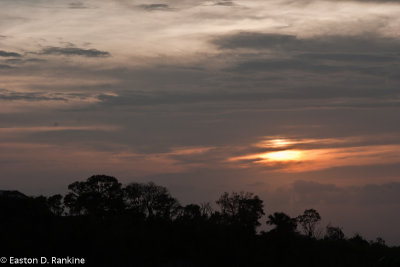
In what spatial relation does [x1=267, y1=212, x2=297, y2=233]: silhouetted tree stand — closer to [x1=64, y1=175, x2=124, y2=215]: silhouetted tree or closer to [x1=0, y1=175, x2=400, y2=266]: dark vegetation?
[x1=0, y1=175, x2=400, y2=266]: dark vegetation

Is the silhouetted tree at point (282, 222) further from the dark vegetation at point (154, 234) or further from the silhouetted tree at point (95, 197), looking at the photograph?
the silhouetted tree at point (95, 197)

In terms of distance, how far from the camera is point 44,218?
4705 inches

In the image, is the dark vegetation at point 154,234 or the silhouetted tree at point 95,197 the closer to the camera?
the dark vegetation at point 154,234

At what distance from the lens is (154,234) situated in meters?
117

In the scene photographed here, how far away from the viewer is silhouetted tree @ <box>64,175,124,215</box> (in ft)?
445

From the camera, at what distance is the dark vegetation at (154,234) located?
10696 centimetres

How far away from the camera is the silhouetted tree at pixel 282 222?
130m

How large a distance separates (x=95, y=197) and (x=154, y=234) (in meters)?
25.8

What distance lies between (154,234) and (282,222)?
1329 inches

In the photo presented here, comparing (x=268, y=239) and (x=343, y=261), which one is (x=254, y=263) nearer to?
(x=268, y=239)

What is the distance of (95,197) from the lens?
137125 millimetres

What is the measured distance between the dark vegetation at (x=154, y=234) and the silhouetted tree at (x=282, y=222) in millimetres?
232

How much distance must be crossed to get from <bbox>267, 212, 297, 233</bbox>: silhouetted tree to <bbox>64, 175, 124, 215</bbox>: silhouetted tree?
35.3 m

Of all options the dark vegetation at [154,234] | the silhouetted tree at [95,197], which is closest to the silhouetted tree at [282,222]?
the dark vegetation at [154,234]
